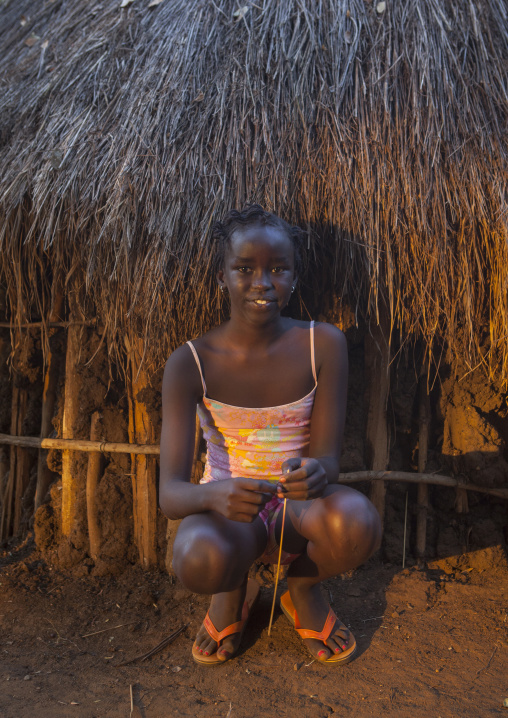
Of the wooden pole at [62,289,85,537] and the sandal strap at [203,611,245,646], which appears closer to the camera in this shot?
the sandal strap at [203,611,245,646]

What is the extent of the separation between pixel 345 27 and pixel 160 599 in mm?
2889

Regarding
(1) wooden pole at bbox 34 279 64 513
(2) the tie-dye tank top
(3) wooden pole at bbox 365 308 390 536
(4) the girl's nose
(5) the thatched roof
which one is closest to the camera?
(4) the girl's nose

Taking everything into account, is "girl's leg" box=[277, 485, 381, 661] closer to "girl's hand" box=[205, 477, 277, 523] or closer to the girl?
the girl

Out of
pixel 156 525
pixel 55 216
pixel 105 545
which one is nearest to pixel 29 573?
pixel 105 545

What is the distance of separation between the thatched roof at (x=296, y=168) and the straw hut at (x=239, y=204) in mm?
10

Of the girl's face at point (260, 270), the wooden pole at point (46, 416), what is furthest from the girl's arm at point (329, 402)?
the wooden pole at point (46, 416)

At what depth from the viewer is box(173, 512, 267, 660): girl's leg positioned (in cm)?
175

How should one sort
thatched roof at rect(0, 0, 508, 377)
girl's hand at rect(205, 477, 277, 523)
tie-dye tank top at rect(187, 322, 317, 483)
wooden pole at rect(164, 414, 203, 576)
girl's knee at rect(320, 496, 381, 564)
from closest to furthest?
girl's hand at rect(205, 477, 277, 523)
girl's knee at rect(320, 496, 381, 564)
tie-dye tank top at rect(187, 322, 317, 483)
thatched roof at rect(0, 0, 508, 377)
wooden pole at rect(164, 414, 203, 576)

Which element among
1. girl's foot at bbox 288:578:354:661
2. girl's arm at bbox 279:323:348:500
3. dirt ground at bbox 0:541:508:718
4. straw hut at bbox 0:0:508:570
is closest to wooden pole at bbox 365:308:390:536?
straw hut at bbox 0:0:508:570

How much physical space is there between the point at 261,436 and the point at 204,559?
19.9 inches

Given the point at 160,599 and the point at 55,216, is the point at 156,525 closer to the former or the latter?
the point at 160,599

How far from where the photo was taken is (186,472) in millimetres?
1976


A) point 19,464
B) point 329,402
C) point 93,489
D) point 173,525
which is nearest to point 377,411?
point 329,402

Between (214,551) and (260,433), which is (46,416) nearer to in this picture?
(260,433)
